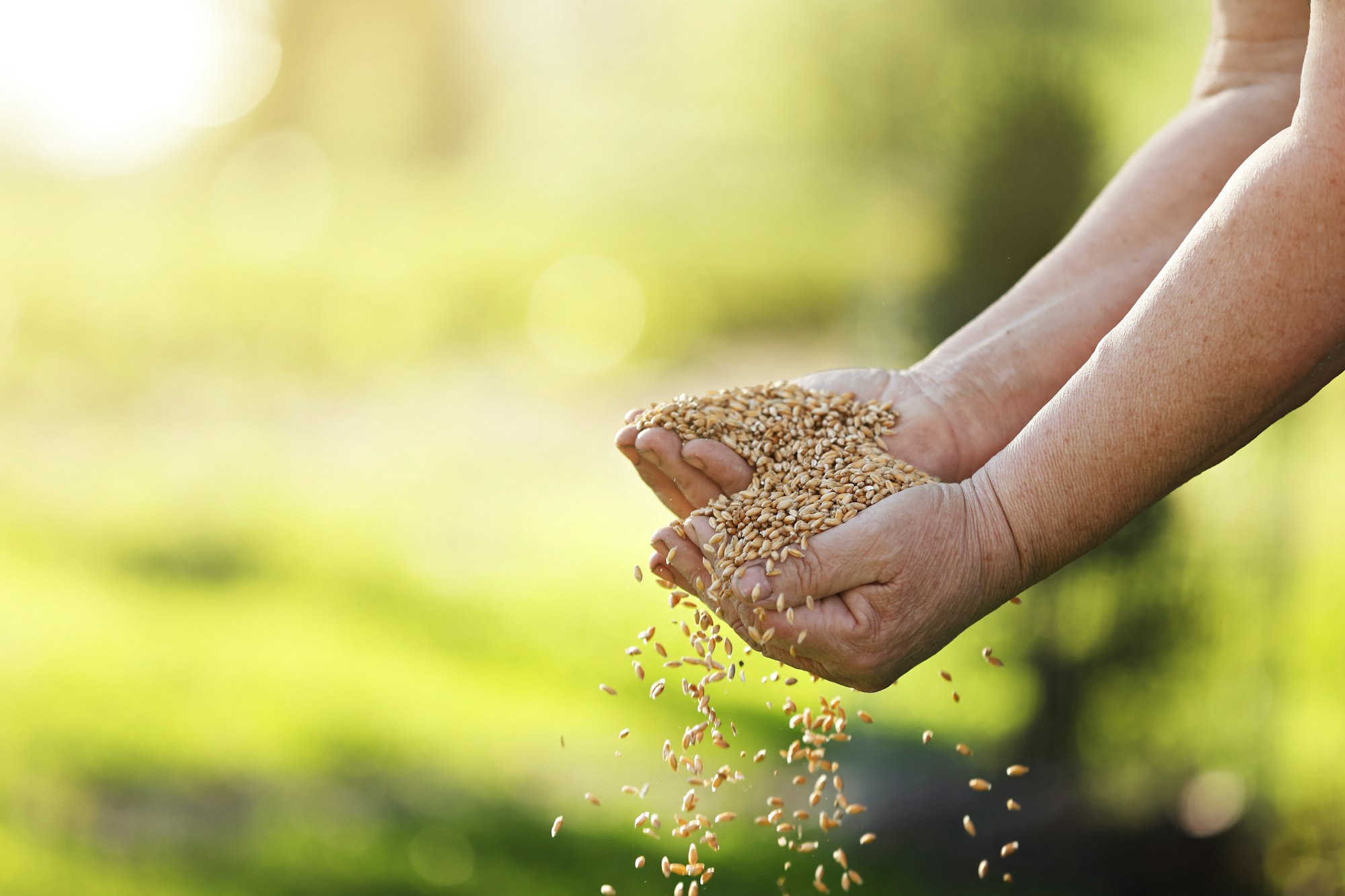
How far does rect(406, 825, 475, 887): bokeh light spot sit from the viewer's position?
2938 millimetres

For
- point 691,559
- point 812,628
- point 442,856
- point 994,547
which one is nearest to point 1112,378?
point 994,547

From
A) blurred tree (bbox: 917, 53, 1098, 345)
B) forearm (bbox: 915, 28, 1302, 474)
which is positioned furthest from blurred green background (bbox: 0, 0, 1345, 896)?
forearm (bbox: 915, 28, 1302, 474)

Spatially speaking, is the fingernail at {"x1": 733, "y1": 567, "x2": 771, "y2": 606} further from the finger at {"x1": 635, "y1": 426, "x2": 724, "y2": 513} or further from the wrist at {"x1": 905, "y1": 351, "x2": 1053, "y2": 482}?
the wrist at {"x1": 905, "y1": 351, "x2": 1053, "y2": 482}

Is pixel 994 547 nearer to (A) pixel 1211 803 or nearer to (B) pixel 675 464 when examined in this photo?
(B) pixel 675 464

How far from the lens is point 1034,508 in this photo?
4.21 ft

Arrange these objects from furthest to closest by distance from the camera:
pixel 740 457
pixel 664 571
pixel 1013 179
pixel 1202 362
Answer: pixel 1013 179
pixel 740 457
pixel 664 571
pixel 1202 362

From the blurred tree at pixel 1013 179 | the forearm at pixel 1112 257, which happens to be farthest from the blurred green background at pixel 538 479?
the forearm at pixel 1112 257

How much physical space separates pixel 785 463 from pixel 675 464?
172 millimetres

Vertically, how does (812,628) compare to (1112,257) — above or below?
below

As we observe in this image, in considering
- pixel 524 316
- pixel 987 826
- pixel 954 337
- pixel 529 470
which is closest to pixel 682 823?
pixel 954 337

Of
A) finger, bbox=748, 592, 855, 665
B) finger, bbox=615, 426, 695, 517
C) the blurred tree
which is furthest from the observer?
the blurred tree

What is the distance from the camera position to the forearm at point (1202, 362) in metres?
1.14

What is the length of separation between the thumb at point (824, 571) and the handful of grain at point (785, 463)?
0.01 metres

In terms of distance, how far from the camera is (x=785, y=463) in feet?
5.12
